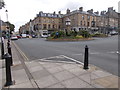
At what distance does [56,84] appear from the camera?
3578mm

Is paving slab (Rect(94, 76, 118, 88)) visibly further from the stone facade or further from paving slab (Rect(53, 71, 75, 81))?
the stone facade

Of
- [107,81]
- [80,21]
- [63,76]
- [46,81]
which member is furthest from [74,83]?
[80,21]

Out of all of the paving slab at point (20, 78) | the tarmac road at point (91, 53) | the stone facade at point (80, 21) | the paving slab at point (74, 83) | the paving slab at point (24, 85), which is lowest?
the paving slab at point (24, 85)

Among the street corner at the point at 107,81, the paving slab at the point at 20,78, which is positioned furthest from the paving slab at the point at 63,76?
the paving slab at the point at 20,78

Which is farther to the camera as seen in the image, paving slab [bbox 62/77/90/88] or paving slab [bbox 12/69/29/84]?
paving slab [bbox 12/69/29/84]

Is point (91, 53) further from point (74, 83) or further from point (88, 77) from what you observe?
point (74, 83)

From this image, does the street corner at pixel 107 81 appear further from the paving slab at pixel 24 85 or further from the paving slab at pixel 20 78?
the paving slab at pixel 20 78

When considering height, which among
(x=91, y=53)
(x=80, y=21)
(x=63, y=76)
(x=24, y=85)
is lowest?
(x=24, y=85)

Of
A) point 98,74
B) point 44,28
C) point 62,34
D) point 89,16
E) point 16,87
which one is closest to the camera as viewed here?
point 16,87

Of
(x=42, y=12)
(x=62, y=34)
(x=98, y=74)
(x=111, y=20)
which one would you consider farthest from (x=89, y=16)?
(x=98, y=74)

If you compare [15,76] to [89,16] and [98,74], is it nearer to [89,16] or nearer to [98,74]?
[98,74]

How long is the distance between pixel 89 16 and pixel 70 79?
49381 mm

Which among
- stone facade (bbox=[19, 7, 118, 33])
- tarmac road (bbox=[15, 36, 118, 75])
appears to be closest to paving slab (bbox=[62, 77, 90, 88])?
tarmac road (bbox=[15, 36, 118, 75])

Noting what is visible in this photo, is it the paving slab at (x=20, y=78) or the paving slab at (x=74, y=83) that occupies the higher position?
the paving slab at (x=74, y=83)
